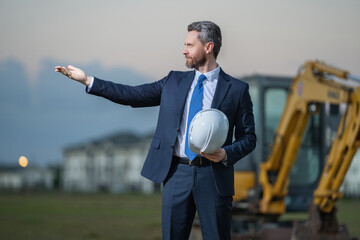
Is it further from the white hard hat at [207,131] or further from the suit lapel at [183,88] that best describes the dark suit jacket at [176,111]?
the white hard hat at [207,131]

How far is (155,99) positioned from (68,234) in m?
9.48

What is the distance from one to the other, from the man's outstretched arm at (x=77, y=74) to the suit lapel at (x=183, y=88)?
46 centimetres

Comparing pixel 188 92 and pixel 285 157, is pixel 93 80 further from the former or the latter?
pixel 285 157

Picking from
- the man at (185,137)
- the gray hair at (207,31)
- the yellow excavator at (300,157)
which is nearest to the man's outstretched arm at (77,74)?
the man at (185,137)

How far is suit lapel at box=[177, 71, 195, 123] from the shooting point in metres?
2.98

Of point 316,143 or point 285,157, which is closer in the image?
point 285,157

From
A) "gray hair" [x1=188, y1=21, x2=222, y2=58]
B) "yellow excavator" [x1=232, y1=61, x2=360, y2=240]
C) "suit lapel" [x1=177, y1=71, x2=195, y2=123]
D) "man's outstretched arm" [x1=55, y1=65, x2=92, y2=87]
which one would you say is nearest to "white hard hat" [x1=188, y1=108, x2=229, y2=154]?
"suit lapel" [x1=177, y1=71, x2=195, y2=123]

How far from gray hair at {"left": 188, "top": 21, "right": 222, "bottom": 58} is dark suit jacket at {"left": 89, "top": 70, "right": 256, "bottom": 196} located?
0.20m

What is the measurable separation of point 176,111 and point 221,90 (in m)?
0.25

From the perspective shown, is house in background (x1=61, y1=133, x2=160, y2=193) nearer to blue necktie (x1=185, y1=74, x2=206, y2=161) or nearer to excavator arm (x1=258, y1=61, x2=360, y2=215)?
excavator arm (x1=258, y1=61, x2=360, y2=215)

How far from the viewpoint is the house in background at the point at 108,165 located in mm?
96963

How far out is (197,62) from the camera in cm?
300

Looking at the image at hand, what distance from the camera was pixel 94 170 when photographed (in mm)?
107000

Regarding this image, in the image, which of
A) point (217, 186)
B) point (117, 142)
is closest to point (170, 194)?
point (217, 186)
